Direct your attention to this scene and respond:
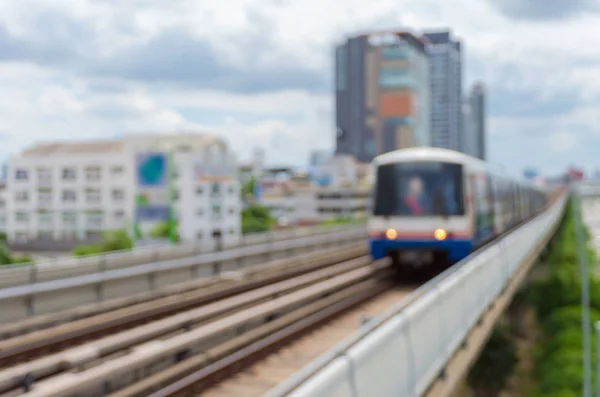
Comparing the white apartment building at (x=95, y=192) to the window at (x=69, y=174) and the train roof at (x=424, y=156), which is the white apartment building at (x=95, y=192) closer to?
the window at (x=69, y=174)

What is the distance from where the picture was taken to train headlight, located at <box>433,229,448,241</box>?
19562 mm

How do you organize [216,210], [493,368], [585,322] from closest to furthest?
[585,322] → [493,368] → [216,210]

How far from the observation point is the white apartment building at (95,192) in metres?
106

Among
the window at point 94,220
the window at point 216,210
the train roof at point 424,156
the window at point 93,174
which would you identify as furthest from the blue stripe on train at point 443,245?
the window at point 94,220

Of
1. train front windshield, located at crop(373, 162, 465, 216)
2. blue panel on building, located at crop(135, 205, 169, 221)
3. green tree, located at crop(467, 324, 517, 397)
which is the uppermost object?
train front windshield, located at crop(373, 162, 465, 216)

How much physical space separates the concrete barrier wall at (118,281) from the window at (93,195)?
84067mm

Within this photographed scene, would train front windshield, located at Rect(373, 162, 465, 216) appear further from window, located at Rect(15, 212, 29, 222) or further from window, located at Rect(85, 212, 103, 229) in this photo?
window, located at Rect(15, 212, 29, 222)

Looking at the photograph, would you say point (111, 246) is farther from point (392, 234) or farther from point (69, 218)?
point (392, 234)

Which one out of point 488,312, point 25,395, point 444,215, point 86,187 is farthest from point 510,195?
point 86,187

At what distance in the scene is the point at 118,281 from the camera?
53.3ft

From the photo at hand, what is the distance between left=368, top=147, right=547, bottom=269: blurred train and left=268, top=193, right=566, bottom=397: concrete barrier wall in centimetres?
352

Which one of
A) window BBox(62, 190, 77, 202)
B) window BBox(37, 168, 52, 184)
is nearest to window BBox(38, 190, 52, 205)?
window BBox(37, 168, 52, 184)

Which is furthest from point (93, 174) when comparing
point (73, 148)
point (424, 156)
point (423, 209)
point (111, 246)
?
point (423, 209)

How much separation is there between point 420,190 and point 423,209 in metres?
0.43
